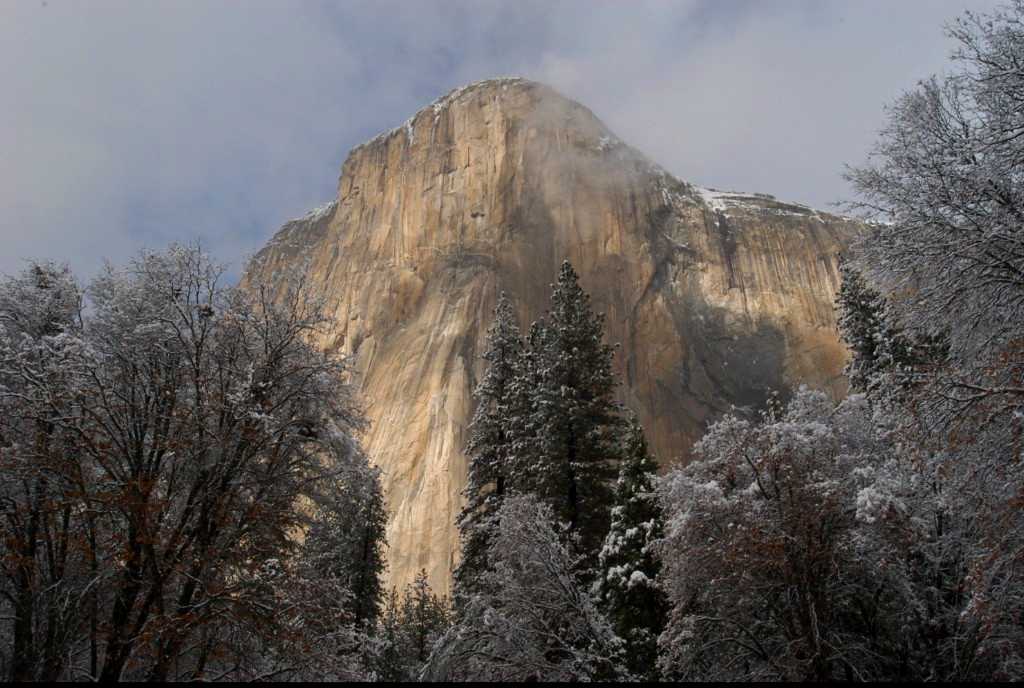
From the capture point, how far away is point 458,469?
49500mm

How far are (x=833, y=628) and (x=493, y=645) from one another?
5.75m

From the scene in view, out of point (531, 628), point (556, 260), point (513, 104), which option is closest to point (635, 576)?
point (531, 628)

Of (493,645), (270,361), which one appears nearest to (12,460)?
Answer: (270,361)

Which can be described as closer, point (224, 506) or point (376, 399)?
point (224, 506)

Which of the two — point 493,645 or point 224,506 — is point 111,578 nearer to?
point 224,506

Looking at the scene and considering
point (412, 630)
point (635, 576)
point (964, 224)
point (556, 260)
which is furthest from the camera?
point (556, 260)

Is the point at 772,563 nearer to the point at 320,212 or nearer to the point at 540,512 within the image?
the point at 540,512

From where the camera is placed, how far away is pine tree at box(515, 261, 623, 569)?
779 inches

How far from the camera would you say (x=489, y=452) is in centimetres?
2302

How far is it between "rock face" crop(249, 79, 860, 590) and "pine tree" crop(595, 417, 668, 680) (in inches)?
1492

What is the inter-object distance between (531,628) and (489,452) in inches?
Answer: 400

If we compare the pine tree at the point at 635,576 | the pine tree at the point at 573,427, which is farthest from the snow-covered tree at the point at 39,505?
the pine tree at the point at 573,427

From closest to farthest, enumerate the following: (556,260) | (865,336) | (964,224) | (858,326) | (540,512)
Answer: (964,224) → (540,512) → (865,336) → (858,326) → (556,260)

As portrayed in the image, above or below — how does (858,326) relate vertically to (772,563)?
above
